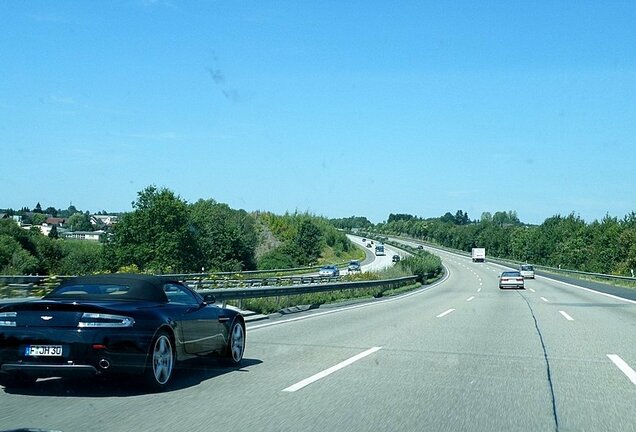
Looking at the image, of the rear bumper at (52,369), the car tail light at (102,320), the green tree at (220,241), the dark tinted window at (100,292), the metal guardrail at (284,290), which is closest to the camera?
the rear bumper at (52,369)

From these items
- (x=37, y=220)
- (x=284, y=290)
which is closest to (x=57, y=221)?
(x=37, y=220)

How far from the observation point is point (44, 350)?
758 cm

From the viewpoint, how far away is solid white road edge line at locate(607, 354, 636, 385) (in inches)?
384

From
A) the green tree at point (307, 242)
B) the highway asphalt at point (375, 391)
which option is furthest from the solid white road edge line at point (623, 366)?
the green tree at point (307, 242)

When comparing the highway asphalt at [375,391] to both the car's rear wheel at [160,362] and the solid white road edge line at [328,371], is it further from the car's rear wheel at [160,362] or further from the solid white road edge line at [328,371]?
the car's rear wheel at [160,362]

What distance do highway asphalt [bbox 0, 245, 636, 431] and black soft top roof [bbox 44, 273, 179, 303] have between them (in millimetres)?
1084

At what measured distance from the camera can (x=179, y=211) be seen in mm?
88000

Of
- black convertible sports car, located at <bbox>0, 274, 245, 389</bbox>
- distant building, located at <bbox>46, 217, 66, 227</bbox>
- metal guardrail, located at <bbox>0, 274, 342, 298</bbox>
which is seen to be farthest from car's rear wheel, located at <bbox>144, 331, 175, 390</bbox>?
distant building, located at <bbox>46, 217, 66, 227</bbox>

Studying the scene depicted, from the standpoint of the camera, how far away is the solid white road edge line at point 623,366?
32.0 ft

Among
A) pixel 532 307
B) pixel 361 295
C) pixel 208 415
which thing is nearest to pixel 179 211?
pixel 361 295

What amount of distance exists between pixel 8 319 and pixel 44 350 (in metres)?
0.59

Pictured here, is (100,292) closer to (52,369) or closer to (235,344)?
(52,369)

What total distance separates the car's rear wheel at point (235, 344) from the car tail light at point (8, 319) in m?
3.19

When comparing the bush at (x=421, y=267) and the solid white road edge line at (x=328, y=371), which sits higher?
the bush at (x=421, y=267)
